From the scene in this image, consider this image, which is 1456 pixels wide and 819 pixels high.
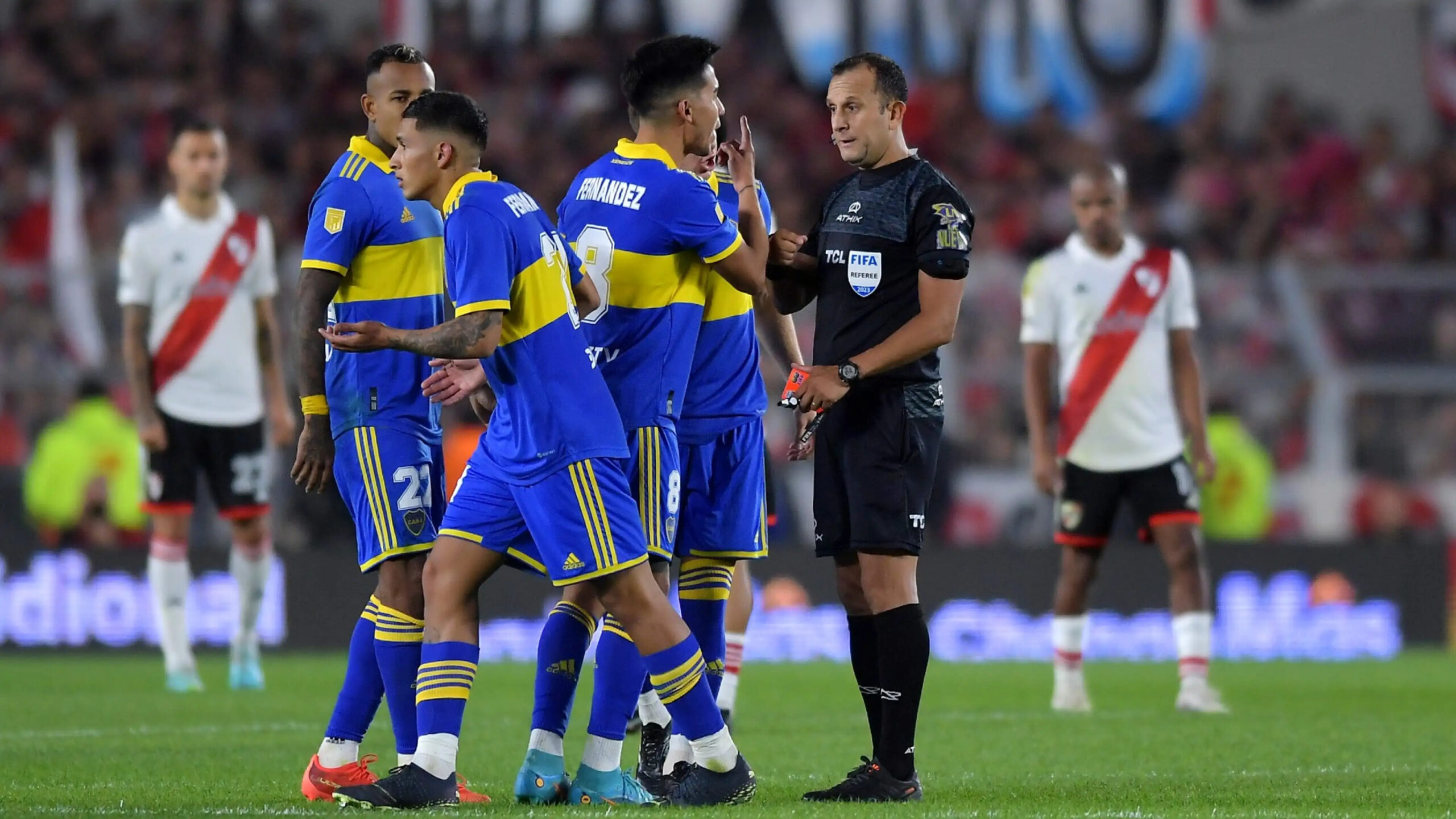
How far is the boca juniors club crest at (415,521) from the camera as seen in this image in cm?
634

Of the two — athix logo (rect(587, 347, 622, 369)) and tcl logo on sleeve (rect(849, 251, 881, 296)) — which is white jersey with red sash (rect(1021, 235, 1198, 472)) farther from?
athix logo (rect(587, 347, 622, 369))

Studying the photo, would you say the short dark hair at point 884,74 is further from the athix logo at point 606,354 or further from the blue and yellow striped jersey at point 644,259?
the athix logo at point 606,354

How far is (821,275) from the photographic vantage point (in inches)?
255

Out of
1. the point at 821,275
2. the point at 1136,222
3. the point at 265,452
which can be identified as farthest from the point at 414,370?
the point at 1136,222

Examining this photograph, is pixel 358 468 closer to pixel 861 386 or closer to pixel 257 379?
pixel 861 386

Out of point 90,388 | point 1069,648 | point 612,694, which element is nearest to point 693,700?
point 612,694

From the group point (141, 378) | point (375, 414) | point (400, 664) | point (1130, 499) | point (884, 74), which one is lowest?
point (400, 664)

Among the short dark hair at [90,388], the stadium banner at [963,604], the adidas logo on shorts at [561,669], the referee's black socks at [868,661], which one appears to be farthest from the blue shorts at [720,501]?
the short dark hair at [90,388]

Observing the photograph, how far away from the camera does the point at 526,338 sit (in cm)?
568

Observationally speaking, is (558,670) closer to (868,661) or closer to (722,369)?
(868,661)

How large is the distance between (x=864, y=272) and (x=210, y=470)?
17.4 feet

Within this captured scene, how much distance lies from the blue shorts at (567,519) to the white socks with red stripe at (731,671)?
8.07ft

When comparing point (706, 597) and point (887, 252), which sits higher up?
point (887, 252)

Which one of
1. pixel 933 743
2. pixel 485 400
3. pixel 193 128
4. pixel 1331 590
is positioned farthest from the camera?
pixel 1331 590
